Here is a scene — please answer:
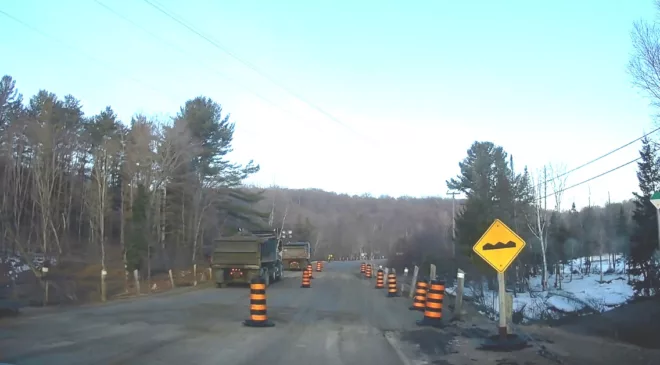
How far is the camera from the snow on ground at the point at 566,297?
93.6 ft

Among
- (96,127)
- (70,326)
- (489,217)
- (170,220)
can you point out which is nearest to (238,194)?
(170,220)

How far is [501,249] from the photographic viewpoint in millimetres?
12617

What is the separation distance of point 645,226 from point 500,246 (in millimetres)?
35166

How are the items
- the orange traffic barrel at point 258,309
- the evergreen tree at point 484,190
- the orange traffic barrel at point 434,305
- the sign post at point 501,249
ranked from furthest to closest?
the evergreen tree at point 484,190, the orange traffic barrel at point 434,305, the orange traffic barrel at point 258,309, the sign post at point 501,249

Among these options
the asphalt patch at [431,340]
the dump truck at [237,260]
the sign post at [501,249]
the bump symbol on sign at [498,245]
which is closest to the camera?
the asphalt patch at [431,340]

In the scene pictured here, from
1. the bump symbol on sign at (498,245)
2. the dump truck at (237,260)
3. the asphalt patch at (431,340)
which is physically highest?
the bump symbol on sign at (498,245)

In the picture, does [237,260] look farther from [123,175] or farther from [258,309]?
[123,175]

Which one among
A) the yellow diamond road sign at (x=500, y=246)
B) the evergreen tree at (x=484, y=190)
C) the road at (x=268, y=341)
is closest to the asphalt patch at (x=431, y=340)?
the road at (x=268, y=341)

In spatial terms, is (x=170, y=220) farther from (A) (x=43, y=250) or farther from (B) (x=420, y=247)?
(B) (x=420, y=247)

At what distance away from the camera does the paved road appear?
10422 millimetres

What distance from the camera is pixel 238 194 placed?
67812 millimetres

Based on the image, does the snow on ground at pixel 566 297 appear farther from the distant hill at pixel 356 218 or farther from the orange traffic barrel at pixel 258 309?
the distant hill at pixel 356 218

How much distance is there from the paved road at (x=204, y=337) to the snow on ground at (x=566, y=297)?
34.1ft

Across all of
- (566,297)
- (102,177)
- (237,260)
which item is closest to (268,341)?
(237,260)
